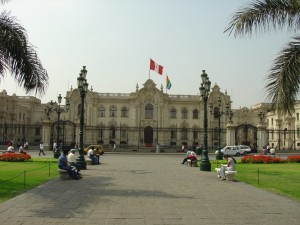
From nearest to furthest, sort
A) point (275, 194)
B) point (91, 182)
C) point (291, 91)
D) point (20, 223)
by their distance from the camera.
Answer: point (20, 223) < point (291, 91) < point (275, 194) < point (91, 182)

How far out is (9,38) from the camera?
502 inches

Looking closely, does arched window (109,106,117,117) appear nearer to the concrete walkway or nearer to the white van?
the white van

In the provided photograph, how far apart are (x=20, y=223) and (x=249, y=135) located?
65284 millimetres

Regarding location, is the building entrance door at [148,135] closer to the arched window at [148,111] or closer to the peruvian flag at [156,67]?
the arched window at [148,111]

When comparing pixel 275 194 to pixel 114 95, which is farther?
pixel 114 95

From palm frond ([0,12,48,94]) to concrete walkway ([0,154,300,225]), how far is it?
3.76 meters

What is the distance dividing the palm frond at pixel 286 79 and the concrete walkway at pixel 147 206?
9.14 ft

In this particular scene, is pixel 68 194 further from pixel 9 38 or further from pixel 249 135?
pixel 249 135

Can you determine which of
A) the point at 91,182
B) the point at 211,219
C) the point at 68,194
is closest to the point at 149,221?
the point at 211,219

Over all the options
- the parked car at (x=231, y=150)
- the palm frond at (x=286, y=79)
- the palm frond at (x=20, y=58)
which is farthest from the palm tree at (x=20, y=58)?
the parked car at (x=231, y=150)

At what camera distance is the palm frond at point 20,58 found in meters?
12.7

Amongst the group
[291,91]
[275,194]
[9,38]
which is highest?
[9,38]

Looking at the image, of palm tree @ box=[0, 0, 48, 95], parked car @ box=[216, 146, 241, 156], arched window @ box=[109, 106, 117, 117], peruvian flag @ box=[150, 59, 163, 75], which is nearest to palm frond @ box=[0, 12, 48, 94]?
palm tree @ box=[0, 0, 48, 95]

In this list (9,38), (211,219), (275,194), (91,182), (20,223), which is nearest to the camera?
(20,223)
